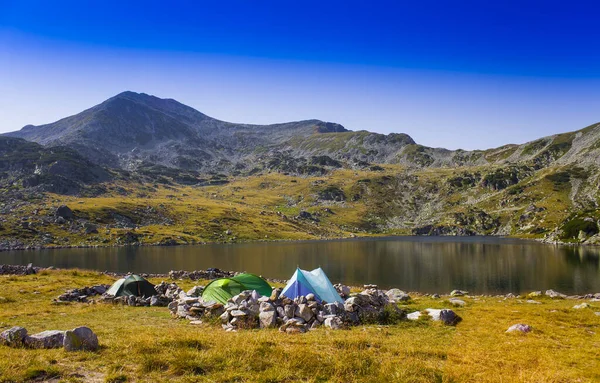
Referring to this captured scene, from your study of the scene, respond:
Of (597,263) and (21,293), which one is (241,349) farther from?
(597,263)

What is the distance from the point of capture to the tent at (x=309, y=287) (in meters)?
27.0

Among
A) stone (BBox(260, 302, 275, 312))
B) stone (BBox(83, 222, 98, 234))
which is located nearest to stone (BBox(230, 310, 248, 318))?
stone (BBox(260, 302, 275, 312))

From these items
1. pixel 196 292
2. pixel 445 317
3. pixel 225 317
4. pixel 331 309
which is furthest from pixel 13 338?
pixel 445 317

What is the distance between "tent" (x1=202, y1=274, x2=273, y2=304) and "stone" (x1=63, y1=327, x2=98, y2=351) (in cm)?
1527

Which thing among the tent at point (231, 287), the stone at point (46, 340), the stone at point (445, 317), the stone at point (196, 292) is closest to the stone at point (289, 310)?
the tent at point (231, 287)

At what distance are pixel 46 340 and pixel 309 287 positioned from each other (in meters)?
17.4

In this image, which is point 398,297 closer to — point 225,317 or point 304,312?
point 304,312

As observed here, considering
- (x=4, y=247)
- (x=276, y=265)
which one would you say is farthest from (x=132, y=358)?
(x=4, y=247)

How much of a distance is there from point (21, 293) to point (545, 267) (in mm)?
99859

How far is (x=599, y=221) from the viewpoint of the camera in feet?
494

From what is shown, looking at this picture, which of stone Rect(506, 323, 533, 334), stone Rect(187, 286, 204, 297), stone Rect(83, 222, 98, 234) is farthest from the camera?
stone Rect(83, 222, 98, 234)

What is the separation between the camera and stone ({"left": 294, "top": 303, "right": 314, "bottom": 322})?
70.8 feet

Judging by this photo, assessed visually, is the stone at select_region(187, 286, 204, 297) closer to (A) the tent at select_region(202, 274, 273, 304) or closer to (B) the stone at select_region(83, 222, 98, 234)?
(A) the tent at select_region(202, 274, 273, 304)

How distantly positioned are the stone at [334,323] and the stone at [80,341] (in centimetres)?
1210
